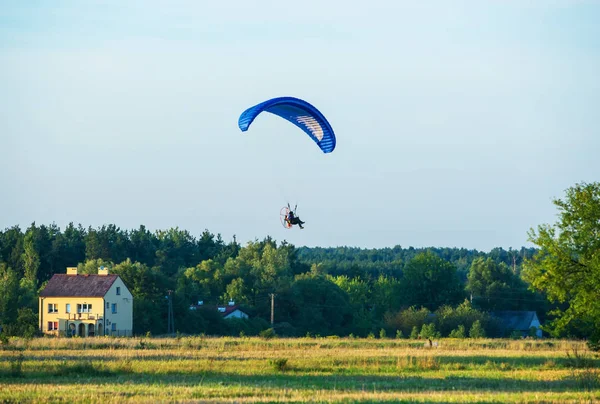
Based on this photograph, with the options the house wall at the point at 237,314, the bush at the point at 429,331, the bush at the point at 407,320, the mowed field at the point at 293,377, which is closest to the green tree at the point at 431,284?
the bush at the point at 407,320

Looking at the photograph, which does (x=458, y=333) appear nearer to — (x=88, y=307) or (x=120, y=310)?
(x=120, y=310)

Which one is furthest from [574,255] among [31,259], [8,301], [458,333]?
[31,259]

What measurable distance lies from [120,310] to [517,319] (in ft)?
128

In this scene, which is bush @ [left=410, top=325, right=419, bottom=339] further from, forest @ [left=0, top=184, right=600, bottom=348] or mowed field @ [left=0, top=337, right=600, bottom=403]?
mowed field @ [left=0, top=337, right=600, bottom=403]

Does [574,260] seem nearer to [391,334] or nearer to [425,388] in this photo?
[425,388]

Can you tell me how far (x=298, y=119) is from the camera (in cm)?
3531

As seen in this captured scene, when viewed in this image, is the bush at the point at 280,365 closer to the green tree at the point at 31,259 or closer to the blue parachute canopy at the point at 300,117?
the blue parachute canopy at the point at 300,117

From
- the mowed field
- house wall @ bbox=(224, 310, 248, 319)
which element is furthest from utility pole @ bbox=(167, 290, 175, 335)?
the mowed field

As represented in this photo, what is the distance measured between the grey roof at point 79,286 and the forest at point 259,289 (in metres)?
2.72

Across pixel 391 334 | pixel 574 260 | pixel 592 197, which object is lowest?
pixel 391 334

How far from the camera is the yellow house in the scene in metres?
69.8

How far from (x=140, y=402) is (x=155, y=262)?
10101 centimetres

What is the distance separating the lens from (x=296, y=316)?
292ft

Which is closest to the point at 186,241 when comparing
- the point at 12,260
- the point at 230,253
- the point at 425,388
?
the point at 230,253
